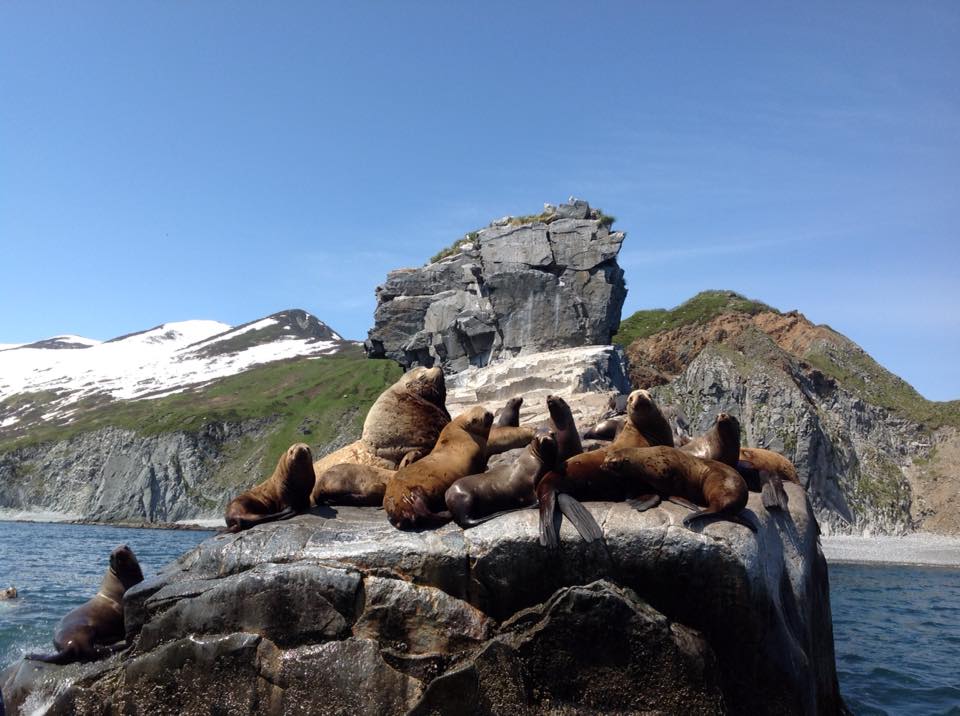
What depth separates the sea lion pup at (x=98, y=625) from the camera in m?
7.11

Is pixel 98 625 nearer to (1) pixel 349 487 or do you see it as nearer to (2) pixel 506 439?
(1) pixel 349 487

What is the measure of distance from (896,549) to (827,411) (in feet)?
47.3

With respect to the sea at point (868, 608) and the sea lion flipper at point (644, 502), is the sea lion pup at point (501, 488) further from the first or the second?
the sea at point (868, 608)

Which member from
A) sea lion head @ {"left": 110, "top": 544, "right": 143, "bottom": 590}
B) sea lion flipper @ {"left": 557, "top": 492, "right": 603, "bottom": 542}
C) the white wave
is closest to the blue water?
sea lion head @ {"left": 110, "top": 544, "right": 143, "bottom": 590}

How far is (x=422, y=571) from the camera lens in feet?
21.8

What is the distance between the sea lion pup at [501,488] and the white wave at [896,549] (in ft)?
112

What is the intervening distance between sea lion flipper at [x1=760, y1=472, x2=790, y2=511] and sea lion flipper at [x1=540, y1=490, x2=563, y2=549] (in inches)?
84.7

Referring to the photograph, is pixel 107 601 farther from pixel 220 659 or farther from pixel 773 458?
pixel 773 458

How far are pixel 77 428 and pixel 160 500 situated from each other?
62.0 ft

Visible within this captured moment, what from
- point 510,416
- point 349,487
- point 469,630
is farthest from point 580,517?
point 510,416

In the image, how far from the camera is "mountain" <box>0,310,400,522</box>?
7056 cm

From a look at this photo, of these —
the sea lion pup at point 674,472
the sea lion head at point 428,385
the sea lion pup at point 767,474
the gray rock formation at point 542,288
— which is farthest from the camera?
the gray rock formation at point 542,288

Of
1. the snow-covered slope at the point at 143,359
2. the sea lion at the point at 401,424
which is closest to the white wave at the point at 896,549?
the sea lion at the point at 401,424

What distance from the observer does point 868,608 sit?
21969 millimetres
